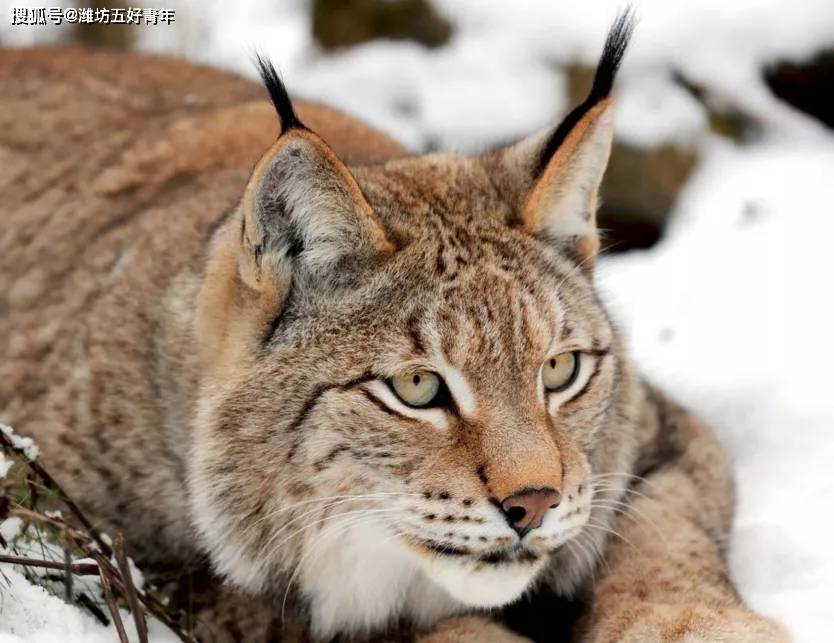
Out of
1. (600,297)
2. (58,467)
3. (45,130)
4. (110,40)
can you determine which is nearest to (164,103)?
(45,130)

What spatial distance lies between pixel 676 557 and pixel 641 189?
3162 millimetres

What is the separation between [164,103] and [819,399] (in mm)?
2641

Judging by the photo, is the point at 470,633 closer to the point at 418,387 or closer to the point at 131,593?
the point at 418,387

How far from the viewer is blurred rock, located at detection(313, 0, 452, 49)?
23.5 feet

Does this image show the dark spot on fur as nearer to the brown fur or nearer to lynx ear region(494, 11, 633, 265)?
the brown fur

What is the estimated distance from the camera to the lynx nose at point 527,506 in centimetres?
259

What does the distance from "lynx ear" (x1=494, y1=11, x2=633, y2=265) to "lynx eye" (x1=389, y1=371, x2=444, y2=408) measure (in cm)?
53

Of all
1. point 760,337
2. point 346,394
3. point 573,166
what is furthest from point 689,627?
point 760,337

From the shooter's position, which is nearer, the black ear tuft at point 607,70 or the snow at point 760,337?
→ the black ear tuft at point 607,70

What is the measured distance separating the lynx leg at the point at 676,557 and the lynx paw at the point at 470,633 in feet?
0.70

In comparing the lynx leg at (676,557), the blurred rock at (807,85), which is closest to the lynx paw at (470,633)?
the lynx leg at (676,557)

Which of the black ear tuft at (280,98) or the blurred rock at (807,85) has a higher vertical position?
the black ear tuft at (280,98)

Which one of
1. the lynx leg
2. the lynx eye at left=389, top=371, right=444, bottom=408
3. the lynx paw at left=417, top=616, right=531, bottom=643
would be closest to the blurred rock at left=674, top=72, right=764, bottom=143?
the lynx leg

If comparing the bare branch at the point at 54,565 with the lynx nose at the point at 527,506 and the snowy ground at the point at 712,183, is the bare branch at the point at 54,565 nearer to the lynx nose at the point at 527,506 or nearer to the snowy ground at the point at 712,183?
the lynx nose at the point at 527,506
